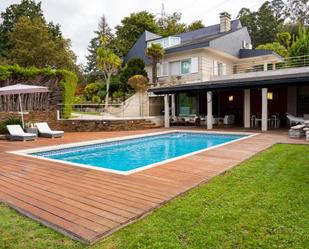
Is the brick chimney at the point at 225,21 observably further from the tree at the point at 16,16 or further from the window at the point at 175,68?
the tree at the point at 16,16

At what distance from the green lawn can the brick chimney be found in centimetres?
2248

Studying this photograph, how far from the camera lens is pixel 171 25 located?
38.4 metres

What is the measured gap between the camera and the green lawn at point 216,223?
2896mm

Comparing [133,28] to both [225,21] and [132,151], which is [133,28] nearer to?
[225,21]

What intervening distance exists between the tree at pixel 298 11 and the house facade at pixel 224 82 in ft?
84.9

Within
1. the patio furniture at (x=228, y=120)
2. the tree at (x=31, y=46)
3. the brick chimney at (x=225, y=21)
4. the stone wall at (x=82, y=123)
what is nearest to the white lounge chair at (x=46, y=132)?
the stone wall at (x=82, y=123)

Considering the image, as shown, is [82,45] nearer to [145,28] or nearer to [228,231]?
[145,28]

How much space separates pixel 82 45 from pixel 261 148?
155 ft

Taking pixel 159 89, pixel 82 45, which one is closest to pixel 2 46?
pixel 82 45

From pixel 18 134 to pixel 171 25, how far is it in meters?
31.1

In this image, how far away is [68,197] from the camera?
4395 millimetres

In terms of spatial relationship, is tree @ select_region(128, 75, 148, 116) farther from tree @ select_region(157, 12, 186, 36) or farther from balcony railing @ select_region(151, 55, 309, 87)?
tree @ select_region(157, 12, 186, 36)

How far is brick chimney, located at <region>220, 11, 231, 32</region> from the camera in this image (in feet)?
80.8

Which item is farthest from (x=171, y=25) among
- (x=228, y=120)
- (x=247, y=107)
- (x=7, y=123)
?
(x=7, y=123)
